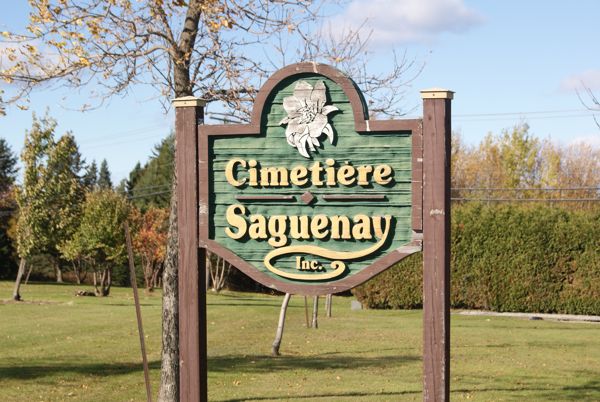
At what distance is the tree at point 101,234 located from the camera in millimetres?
45719

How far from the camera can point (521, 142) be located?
187ft

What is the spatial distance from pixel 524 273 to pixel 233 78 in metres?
22.9

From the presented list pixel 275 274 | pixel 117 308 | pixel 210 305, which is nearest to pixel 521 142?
pixel 210 305

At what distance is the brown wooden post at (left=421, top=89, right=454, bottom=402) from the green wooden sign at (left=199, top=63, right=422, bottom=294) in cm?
9

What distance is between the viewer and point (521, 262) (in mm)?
33250

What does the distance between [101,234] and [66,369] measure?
29282 mm

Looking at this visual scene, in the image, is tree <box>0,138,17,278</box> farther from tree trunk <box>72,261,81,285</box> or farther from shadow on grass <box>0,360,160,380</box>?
shadow on grass <box>0,360,160,380</box>

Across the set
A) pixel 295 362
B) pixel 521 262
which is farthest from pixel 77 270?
pixel 295 362

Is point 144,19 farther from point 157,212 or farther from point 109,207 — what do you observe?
point 157,212

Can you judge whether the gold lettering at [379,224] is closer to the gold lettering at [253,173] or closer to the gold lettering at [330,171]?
the gold lettering at [330,171]

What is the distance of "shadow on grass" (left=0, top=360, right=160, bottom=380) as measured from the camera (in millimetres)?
16406

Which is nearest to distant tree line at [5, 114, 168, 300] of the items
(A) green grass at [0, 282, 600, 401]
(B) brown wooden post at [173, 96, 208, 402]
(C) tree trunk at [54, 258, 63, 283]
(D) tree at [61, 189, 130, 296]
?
(D) tree at [61, 189, 130, 296]

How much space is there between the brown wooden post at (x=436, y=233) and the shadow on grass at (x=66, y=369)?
10.9 meters

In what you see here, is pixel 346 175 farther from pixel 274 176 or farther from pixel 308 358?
pixel 308 358
